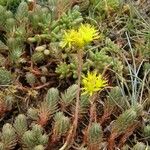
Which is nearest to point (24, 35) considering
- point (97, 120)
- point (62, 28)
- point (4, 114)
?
point (62, 28)

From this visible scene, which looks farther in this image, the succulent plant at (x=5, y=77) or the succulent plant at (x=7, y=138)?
the succulent plant at (x=5, y=77)

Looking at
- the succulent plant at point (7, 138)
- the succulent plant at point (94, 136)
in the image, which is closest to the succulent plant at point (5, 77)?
the succulent plant at point (7, 138)

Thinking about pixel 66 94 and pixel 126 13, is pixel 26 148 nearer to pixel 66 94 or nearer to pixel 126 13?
pixel 66 94

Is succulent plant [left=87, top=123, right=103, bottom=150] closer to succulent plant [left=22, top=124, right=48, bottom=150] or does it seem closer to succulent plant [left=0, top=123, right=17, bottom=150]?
succulent plant [left=22, top=124, right=48, bottom=150]

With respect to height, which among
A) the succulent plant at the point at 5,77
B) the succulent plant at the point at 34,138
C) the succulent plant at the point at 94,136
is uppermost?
the succulent plant at the point at 5,77

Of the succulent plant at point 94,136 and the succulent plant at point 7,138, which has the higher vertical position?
the succulent plant at point 7,138

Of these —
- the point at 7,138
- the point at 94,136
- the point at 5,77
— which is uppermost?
the point at 5,77

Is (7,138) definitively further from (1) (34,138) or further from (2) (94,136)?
(2) (94,136)

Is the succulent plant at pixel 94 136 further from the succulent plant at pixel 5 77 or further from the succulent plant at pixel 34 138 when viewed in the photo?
the succulent plant at pixel 5 77

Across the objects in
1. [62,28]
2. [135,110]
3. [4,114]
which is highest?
[62,28]

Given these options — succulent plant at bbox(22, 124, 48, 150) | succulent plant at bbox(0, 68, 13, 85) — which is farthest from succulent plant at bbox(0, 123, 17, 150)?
succulent plant at bbox(0, 68, 13, 85)

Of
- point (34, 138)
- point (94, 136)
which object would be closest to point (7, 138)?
point (34, 138)
